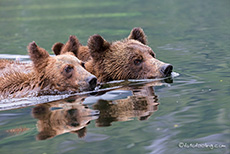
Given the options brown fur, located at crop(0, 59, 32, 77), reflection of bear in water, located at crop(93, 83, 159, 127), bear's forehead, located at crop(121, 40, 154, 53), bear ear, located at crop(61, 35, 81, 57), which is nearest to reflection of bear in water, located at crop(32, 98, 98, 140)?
reflection of bear in water, located at crop(93, 83, 159, 127)

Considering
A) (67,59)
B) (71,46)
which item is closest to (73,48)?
(71,46)

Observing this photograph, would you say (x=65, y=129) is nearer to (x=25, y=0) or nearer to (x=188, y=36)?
(x=188, y=36)

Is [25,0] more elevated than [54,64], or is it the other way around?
[25,0]

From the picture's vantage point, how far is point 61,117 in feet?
25.7

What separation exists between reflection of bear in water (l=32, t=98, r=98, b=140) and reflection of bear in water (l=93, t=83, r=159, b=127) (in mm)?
241

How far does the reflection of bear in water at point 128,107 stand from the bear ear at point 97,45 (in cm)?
199

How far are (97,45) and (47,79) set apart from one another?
2048mm

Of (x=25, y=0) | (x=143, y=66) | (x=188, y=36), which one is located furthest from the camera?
(x=25, y=0)

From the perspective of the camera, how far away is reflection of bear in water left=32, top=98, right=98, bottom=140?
700 centimetres

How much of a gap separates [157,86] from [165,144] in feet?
13.3

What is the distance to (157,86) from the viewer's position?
10.2 meters

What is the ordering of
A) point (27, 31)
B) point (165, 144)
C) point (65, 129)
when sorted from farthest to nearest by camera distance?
point (27, 31) < point (65, 129) < point (165, 144)

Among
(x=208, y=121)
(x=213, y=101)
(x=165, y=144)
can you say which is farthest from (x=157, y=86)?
(x=165, y=144)

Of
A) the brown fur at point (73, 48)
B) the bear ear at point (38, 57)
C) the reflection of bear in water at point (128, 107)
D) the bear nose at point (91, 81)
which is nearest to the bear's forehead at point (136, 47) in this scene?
the brown fur at point (73, 48)
